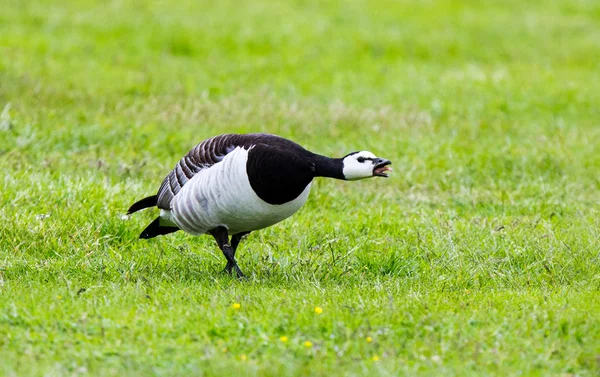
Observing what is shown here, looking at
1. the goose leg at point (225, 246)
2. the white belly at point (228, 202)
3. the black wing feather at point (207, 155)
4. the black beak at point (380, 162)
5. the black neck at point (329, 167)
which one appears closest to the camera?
the black beak at point (380, 162)

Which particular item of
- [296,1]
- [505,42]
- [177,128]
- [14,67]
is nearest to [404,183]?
[177,128]

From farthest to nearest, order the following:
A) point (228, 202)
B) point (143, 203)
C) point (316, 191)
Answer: point (316, 191) → point (143, 203) → point (228, 202)

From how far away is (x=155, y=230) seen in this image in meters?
7.11

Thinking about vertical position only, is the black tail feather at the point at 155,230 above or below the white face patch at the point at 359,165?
below

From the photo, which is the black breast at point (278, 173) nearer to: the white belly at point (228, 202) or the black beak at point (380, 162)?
the white belly at point (228, 202)

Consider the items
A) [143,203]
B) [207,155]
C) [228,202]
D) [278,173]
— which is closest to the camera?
[278,173]

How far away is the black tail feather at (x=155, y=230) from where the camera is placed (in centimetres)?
708

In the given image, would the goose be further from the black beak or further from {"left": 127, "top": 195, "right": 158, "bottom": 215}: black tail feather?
{"left": 127, "top": 195, "right": 158, "bottom": 215}: black tail feather

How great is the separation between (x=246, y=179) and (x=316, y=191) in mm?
2848

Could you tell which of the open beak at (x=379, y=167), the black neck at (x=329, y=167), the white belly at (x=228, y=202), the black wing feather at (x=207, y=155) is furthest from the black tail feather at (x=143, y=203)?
the open beak at (x=379, y=167)

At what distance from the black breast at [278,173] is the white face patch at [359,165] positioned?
0.25 meters

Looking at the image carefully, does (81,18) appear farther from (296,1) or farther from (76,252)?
(76,252)

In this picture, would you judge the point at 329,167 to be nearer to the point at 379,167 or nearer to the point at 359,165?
the point at 359,165

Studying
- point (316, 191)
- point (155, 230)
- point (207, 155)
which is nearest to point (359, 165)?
point (207, 155)
